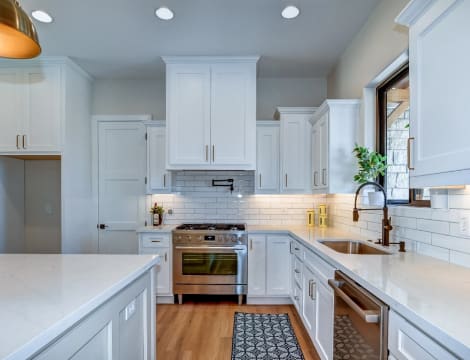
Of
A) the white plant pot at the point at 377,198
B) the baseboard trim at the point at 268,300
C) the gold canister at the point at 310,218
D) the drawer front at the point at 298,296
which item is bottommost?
the baseboard trim at the point at 268,300

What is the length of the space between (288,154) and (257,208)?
0.86 m

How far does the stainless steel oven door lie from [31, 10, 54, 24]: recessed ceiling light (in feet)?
8.55

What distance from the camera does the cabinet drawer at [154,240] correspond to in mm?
3434

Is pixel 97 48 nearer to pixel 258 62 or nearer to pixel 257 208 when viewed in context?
pixel 258 62

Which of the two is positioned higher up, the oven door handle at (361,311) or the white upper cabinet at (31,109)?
the white upper cabinet at (31,109)

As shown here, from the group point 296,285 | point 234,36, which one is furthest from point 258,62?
point 296,285

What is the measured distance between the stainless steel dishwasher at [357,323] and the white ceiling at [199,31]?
2.22 metres

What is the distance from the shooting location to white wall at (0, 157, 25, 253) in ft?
12.3

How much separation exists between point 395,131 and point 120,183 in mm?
3388

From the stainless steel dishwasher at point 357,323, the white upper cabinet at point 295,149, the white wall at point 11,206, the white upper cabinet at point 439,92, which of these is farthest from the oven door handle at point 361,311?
the white wall at point 11,206

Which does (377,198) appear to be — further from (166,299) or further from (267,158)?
(166,299)

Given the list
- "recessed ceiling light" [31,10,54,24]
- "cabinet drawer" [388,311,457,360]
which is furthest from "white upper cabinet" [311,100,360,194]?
"recessed ceiling light" [31,10,54,24]

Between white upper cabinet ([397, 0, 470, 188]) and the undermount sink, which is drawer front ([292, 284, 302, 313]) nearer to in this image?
the undermount sink

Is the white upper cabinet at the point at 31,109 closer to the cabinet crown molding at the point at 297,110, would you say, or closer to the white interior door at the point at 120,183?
the white interior door at the point at 120,183
